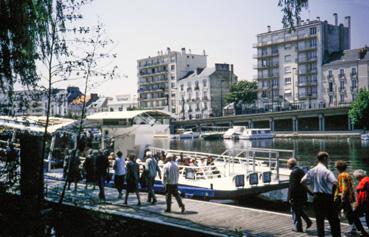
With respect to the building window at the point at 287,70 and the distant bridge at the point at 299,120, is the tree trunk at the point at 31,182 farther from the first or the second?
the building window at the point at 287,70

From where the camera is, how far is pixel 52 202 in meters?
14.7

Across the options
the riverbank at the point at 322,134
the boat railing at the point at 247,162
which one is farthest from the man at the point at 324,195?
the riverbank at the point at 322,134

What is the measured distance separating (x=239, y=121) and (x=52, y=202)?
287ft

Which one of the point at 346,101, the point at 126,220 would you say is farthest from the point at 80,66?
the point at 346,101

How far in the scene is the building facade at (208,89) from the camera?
119438 millimetres

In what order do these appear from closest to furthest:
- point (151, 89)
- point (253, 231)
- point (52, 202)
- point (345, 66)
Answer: point (253, 231)
point (52, 202)
point (345, 66)
point (151, 89)

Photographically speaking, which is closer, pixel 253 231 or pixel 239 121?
pixel 253 231

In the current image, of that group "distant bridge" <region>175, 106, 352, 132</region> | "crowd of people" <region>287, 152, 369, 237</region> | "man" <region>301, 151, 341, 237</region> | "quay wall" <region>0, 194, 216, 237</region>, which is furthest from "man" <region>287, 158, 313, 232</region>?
"distant bridge" <region>175, 106, 352, 132</region>

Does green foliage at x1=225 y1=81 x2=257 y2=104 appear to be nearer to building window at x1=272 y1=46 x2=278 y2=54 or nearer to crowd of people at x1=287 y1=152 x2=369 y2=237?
building window at x1=272 y1=46 x2=278 y2=54

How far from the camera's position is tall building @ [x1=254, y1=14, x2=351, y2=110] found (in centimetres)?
9475

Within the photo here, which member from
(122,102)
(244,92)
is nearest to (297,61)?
(244,92)

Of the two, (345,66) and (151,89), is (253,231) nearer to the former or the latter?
(345,66)

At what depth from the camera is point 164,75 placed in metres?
134

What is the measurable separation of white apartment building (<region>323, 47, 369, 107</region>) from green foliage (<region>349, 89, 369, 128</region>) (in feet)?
51.0
